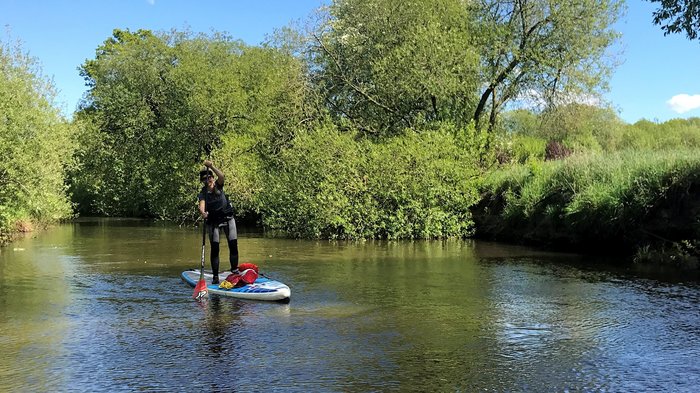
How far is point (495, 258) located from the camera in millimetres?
17281

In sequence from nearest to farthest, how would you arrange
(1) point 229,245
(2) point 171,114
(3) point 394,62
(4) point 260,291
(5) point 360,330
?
(5) point 360,330 → (4) point 260,291 → (1) point 229,245 → (3) point 394,62 → (2) point 171,114

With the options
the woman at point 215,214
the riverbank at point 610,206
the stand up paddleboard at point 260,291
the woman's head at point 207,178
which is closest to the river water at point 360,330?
the stand up paddleboard at point 260,291

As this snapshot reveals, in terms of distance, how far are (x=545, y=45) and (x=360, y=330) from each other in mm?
20878

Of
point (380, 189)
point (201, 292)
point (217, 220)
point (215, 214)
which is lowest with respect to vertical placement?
point (201, 292)

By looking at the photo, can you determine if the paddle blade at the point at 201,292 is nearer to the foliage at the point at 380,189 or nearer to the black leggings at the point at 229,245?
the black leggings at the point at 229,245

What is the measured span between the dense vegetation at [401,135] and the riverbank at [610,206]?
0.21ft

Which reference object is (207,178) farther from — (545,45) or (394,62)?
(545,45)

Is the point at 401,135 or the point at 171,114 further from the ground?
the point at 171,114

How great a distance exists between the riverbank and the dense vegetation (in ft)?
0.21

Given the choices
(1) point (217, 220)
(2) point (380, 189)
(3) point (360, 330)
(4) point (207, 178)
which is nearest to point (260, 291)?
(1) point (217, 220)

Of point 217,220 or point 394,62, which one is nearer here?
point 217,220

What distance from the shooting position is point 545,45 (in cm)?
2650

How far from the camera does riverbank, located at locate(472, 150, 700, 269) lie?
16.3 metres

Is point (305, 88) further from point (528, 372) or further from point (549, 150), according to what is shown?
point (528, 372)
